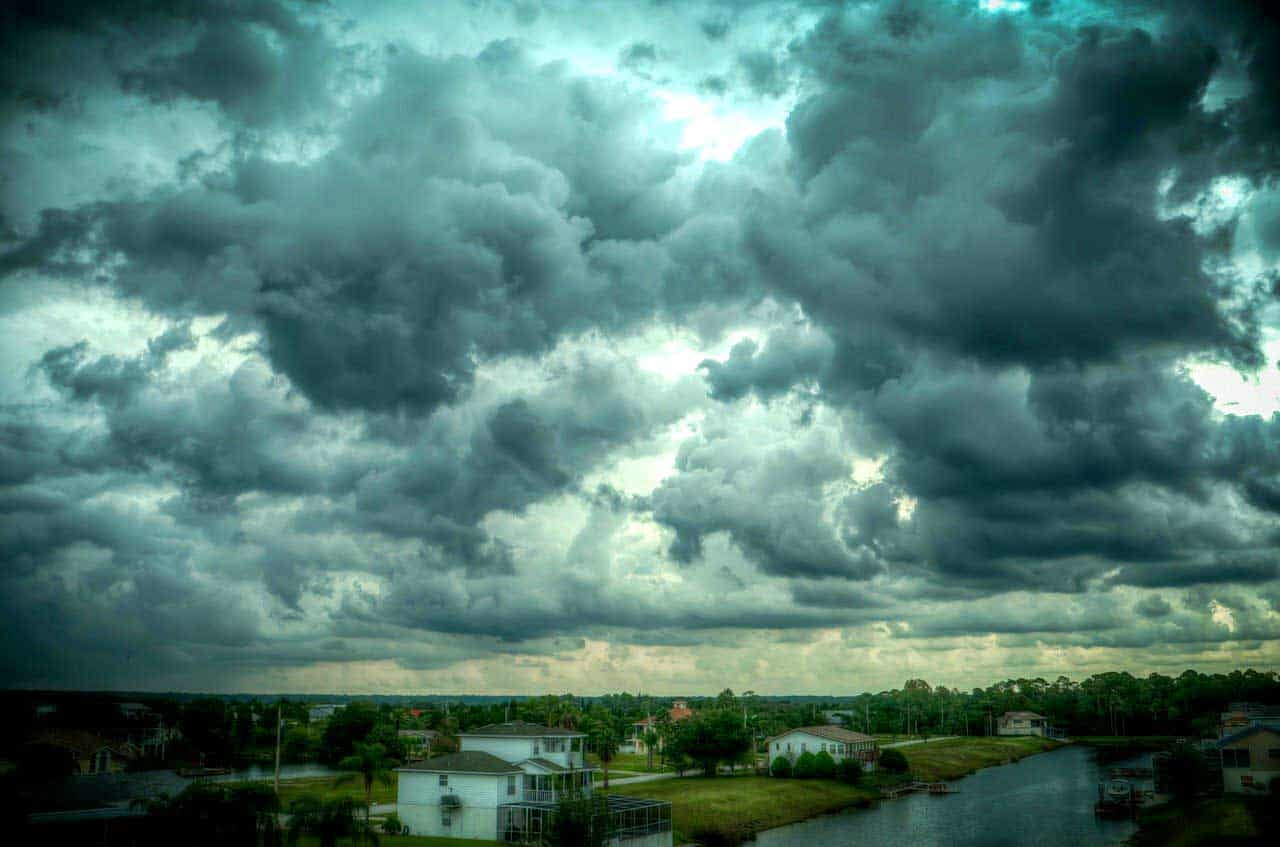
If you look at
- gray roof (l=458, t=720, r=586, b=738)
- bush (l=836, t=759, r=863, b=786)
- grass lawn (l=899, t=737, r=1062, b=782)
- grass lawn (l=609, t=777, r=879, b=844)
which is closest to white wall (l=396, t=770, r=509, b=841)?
gray roof (l=458, t=720, r=586, b=738)

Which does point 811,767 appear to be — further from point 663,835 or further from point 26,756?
point 26,756

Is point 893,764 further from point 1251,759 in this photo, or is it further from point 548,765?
point 548,765

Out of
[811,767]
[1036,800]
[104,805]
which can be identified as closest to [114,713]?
[811,767]

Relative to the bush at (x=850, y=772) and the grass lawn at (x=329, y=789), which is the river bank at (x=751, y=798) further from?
the grass lawn at (x=329, y=789)

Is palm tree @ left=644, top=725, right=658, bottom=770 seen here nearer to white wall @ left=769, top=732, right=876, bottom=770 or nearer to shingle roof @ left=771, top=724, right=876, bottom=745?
white wall @ left=769, top=732, right=876, bottom=770

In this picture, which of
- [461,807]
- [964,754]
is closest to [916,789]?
[964,754]

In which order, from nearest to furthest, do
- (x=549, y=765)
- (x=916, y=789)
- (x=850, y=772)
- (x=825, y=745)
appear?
1. (x=549, y=765)
2. (x=850, y=772)
3. (x=916, y=789)
4. (x=825, y=745)
